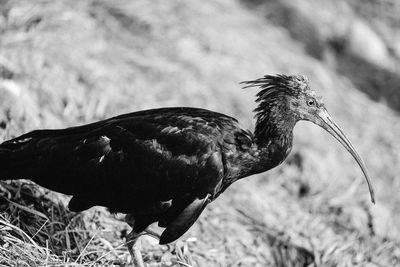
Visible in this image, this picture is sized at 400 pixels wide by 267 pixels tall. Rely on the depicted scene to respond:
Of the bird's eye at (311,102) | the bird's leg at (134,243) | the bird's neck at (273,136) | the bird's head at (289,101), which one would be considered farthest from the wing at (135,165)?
the bird's eye at (311,102)

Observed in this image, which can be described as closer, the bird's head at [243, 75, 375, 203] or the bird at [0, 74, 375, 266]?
the bird at [0, 74, 375, 266]

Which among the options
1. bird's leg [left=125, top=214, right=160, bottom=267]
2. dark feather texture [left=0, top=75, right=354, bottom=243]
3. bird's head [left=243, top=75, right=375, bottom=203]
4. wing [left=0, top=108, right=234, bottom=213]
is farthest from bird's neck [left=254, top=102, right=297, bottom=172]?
bird's leg [left=125, top=214, right=160, bottom=267]

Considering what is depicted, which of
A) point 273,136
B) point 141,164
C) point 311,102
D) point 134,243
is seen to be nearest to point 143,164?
point 141,164

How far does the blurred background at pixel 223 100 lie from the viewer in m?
5.86

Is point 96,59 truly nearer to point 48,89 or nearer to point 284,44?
point 48,89

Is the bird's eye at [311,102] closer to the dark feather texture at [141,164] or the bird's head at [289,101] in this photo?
the bird's head at [289,101]

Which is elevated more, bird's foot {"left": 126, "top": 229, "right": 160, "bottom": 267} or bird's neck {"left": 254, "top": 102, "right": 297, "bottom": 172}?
bird's neck {"left": 254, "top": 102, "right": 297, "bottom": 172}

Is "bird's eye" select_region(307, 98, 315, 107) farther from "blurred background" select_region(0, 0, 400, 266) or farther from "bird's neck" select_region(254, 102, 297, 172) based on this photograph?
"blurred background" select_region(0, 0, 400, 266)

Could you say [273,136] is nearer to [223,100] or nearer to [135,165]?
[135,165]

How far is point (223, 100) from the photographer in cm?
853

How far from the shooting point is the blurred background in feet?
19.2

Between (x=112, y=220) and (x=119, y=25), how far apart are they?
144 inches

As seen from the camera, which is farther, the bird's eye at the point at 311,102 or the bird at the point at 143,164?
the bird's eye at the point at 311,102

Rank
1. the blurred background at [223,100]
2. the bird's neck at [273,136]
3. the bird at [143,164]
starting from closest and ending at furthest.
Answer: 1. the bird at [143,164]
2. the bird's neck at [273,136]
3. the blurred background at [223,100]
